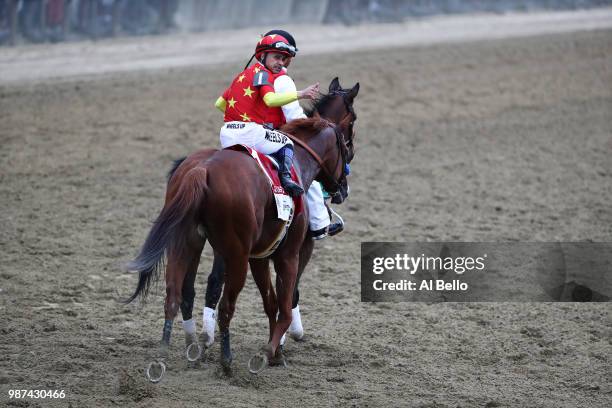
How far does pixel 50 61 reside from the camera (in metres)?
17.9

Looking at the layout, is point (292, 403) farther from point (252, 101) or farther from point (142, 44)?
point (142, 44)

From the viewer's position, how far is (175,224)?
654 cm

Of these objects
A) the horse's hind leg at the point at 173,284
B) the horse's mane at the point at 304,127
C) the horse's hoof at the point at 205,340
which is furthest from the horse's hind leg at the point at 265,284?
the horse's mane at the point at 304,127

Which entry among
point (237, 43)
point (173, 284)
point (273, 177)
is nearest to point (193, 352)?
point (173, 284)

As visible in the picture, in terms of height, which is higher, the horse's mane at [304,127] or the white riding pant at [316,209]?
the horse's mane at [304,127]

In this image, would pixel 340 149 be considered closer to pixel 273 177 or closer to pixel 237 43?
pixel 273 177

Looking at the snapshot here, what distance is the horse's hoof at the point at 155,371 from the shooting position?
6586 mm

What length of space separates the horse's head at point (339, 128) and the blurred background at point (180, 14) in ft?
39.8

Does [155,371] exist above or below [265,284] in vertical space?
below

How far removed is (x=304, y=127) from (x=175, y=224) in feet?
6.34

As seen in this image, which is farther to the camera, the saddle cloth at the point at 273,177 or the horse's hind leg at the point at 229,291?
the saddle cloth at the point at 273,177

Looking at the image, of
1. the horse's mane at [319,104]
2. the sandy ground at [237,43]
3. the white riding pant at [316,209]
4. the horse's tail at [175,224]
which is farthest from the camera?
the sandy ground at [237,43]

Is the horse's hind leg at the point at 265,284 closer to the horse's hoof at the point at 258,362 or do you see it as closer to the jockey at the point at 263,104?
the horse's hoof at the point at 258,362

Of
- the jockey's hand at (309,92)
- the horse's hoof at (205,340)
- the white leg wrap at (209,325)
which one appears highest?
the jockey's hand at (309,92)
